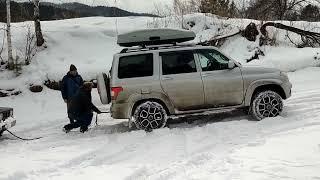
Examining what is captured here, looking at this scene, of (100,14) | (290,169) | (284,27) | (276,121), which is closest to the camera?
(290,169)

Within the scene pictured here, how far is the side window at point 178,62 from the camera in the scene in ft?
34.9

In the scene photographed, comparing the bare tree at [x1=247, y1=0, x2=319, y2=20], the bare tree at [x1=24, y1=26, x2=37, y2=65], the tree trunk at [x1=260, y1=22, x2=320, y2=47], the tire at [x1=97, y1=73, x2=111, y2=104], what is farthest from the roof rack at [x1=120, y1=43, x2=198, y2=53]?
the bare tree at [x1=247, y1=0, x2=319, y2=20]

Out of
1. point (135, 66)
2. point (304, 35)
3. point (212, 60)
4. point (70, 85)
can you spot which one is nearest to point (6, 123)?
point (70, 85)

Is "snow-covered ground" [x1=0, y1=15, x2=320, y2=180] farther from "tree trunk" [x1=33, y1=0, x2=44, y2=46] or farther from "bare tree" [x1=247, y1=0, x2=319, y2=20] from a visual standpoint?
"bare tree" [x1=247, y1=0, x2=319, y2=20]

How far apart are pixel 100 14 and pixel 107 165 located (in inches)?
693

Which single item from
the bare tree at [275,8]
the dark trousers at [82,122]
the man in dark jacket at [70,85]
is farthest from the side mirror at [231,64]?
the bare tree at [275,8]

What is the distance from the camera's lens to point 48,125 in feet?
40.8

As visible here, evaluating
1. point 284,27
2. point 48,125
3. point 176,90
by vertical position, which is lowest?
point 48,125

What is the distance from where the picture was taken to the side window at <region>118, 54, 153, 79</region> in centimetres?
1052

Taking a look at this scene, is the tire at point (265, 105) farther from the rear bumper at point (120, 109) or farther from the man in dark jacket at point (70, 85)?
the man in dark jacket at point (70, 85)

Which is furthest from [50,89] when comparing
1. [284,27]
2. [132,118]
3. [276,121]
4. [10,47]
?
[284,27]

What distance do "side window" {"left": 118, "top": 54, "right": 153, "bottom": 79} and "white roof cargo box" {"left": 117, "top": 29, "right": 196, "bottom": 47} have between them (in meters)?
0.40

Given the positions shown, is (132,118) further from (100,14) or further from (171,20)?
(100,14)

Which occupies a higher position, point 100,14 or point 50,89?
point 100,14
